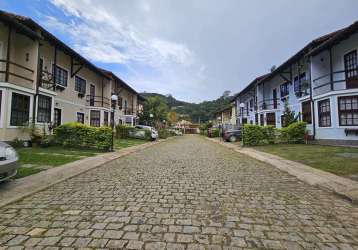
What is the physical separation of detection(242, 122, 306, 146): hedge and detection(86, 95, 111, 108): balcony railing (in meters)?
15.9

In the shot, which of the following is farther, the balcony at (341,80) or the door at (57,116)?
the door at (57,116)

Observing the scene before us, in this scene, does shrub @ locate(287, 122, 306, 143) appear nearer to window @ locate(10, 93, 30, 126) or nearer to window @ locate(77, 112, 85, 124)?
window @ locate(10, 93, 30, 126)

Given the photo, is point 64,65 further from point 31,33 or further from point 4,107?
point 4,107

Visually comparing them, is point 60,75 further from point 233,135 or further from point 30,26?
point 233,135

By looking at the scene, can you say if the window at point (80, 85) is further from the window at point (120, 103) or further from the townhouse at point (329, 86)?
the townhouse at point (329, 86)

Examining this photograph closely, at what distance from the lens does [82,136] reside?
1215 centimetres

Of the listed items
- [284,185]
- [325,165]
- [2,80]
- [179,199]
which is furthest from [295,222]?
[2,80]

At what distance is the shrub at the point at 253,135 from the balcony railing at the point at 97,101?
15.8m

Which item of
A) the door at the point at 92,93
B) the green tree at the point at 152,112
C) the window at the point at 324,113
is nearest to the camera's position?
the window at the point at 324,113

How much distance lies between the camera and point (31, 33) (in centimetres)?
1194

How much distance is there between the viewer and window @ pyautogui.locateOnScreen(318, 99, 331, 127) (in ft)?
47.7

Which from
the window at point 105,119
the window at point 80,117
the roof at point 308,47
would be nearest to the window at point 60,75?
the window at point 80,117

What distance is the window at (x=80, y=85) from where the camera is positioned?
19.7 meters

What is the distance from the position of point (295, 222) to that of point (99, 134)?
36.9 ft
